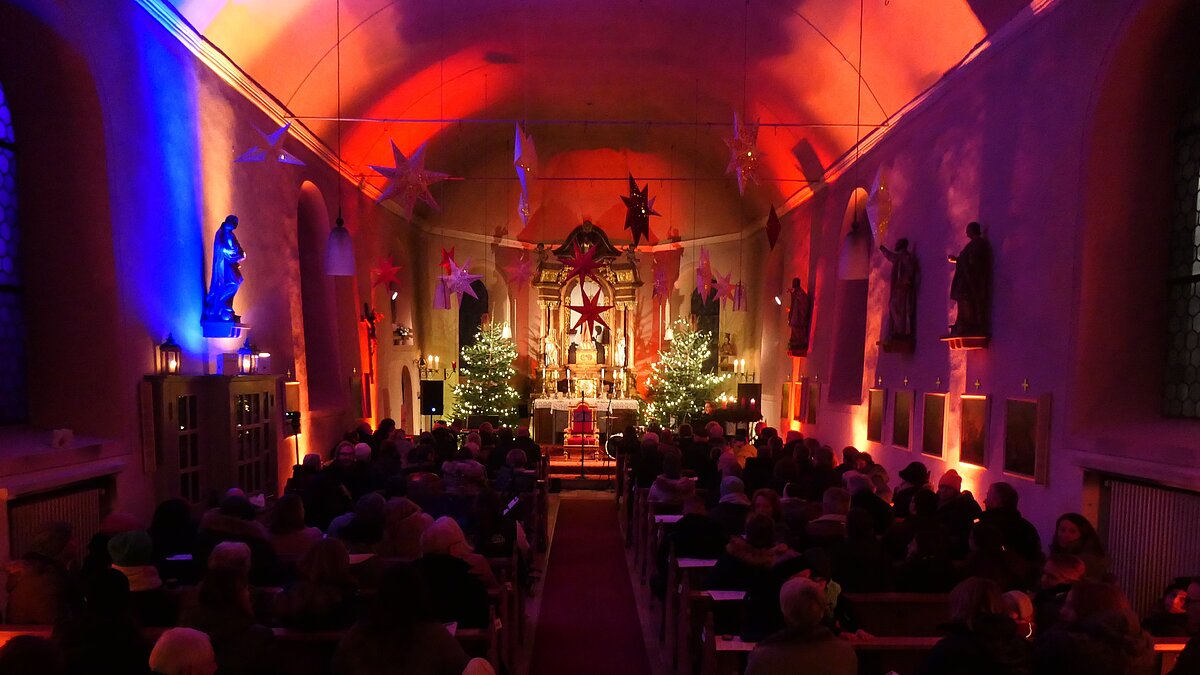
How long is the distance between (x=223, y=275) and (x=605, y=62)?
811cm

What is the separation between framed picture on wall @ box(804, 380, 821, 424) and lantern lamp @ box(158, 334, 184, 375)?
33.6 ft

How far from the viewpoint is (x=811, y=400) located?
47.7 ft

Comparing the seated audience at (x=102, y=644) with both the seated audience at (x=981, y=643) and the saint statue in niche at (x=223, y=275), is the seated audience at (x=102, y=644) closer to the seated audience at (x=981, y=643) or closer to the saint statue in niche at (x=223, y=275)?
the seated audience at (x=981, y=643)

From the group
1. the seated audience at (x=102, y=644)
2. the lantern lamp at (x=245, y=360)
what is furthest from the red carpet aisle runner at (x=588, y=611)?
the lantern lamp at (x=245, y=360)

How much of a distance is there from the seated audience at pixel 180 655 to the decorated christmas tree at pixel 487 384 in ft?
49.3

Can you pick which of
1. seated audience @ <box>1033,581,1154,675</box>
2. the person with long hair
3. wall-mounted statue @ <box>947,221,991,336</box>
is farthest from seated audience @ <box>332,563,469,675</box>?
wall-mounted statue @ <box>947,221,991,336</box>

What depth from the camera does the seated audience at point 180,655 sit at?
9.21 ft

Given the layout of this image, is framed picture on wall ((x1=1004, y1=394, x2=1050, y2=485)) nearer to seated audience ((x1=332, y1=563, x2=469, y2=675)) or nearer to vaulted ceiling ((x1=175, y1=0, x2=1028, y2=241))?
vaulted ceiling ((x1=175, y1=0, x2=1028, y2=241))

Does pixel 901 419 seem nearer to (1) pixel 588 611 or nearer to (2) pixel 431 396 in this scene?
(1) pixel 588 611

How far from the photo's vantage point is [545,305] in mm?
20359

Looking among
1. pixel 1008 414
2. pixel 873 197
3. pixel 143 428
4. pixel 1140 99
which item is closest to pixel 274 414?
pixel 143 428

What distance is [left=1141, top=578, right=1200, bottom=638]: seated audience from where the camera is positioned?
13.9 ft

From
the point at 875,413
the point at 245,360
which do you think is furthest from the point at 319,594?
the point at 875,413

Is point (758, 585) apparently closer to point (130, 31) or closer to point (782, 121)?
point (130, 31)
